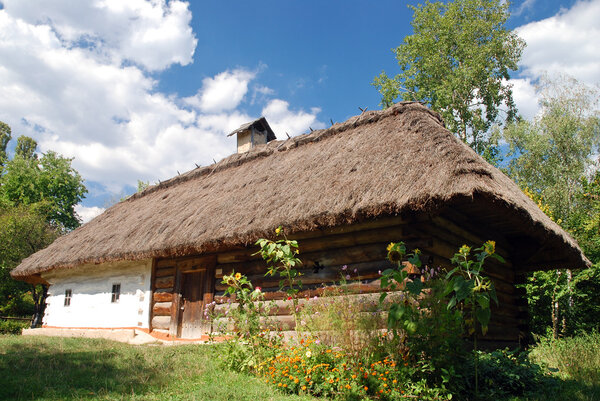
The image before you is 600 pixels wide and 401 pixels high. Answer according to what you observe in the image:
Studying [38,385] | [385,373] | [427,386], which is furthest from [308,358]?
[38,385]

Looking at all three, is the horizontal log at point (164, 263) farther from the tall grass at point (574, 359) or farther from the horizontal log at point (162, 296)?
the tall grass at point (574, 359)

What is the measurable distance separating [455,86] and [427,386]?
54.4 ft

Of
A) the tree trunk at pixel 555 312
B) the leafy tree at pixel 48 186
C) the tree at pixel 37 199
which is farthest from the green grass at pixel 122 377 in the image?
the leafy tree at pixel 48 186

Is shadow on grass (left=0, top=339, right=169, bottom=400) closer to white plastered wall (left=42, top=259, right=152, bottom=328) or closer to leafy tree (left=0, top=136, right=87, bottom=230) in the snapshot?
white plastered wall (left=42, top=259, right=152, bottom=328)

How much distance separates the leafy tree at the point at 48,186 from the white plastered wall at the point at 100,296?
15.4 meters

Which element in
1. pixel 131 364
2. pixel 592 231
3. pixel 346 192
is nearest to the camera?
pixel 131 364

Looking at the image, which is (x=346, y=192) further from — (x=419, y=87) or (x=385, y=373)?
(x=419, y=87)

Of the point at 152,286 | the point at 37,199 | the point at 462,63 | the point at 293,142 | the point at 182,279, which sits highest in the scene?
the point at 462,63

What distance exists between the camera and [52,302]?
13.0 m

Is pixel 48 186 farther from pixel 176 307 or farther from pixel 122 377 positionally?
pixel 122 377

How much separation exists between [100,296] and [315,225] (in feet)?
25.4

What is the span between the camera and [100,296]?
36.4ft

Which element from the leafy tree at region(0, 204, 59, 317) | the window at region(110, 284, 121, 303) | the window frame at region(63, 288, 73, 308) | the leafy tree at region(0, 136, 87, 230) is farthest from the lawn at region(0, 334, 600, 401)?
the leafy tree at region(0, 136, 87, 230)

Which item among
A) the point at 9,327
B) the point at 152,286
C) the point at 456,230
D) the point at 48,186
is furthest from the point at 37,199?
the point at 456,230
